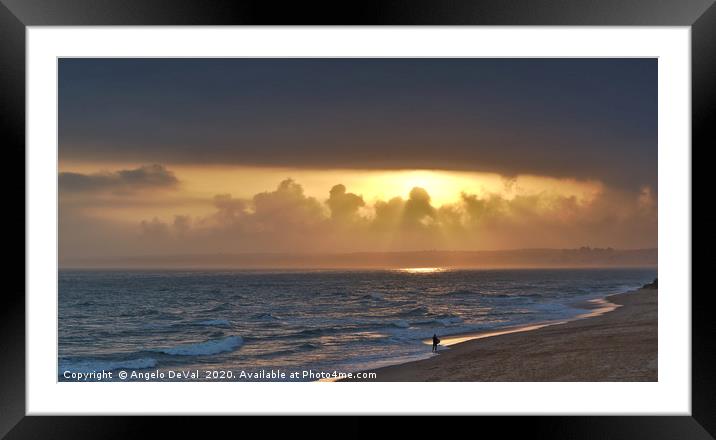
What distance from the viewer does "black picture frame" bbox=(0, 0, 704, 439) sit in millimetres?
3064

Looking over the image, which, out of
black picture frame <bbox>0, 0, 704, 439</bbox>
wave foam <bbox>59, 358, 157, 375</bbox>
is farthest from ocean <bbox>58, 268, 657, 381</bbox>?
black picture frame <bbox>0, 0, 704, 439</bbox>

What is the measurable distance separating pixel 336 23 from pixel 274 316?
2135 cm

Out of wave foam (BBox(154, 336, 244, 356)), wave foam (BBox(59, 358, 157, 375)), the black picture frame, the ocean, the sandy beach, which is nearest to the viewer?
the black picture frame

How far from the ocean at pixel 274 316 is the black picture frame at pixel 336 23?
728cm

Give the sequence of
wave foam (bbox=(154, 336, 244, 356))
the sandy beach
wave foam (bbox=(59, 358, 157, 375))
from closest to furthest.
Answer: the sandy beach, wave foam (bbox=(59, 358, 157, 375)), wave foam (bbox=(154, 336, 244, 356))

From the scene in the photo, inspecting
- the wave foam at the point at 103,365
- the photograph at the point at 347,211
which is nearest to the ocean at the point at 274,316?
the wave foam at the point at 103,365

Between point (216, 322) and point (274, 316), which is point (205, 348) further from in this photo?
point (274, 316)

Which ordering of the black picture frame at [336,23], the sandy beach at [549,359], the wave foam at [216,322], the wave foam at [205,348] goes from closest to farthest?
the black picture frame at [336,23]
the sandy beach at [549,359]
the wave foam at [205,348]
the wave foam at [216,322]

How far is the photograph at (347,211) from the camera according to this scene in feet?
48.4

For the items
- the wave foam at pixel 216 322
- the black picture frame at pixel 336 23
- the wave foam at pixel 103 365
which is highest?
the black picture frame at pixel 336 23

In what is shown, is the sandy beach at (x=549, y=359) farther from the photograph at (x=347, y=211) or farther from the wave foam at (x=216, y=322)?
the wave foam at (x=216, y=322)

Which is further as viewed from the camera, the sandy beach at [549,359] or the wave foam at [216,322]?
the wave foam at [216,322]

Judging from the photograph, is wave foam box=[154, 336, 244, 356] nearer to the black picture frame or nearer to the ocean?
the ocean

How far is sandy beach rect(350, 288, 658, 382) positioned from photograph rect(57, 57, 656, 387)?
0.11 m
